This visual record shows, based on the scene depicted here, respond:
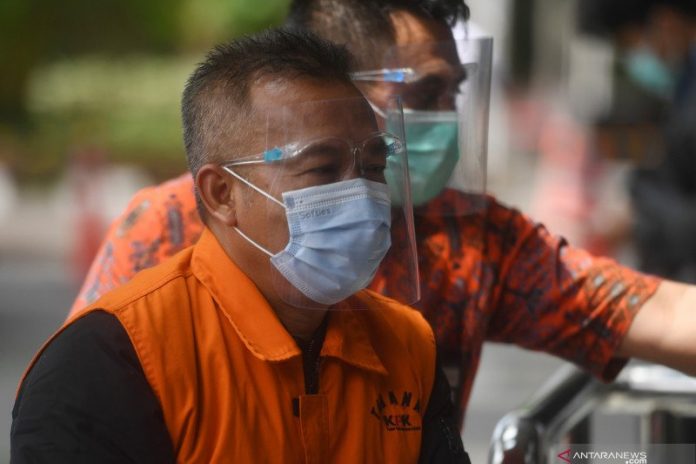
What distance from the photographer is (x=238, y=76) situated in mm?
2266

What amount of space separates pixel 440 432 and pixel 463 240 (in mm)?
632

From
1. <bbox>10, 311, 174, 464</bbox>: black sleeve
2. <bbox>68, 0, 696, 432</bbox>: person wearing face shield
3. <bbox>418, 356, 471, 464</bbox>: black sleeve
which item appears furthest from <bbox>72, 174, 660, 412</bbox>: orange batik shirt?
<bbox>10, 311, 174, 464</bbox>: black sleeve

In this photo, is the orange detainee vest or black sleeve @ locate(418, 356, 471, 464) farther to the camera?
black sleeve @ locate(418, 356, 471, 464)

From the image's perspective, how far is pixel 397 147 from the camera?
234 centimetres

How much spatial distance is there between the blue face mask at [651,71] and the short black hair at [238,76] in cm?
374

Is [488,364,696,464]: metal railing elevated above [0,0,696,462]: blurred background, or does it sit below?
above

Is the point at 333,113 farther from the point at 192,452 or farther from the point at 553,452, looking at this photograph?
the point at 553,452

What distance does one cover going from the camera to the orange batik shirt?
2.77 meters

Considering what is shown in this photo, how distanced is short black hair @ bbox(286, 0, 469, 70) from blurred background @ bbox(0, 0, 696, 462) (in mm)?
1718

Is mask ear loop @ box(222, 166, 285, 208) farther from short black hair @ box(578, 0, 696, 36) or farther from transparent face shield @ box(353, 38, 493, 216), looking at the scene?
short black hair @ box(578, 0, 696, 36)

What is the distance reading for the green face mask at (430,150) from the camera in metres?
2.76

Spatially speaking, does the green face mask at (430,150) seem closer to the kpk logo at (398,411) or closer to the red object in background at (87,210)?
the kpk logo at (398,411)

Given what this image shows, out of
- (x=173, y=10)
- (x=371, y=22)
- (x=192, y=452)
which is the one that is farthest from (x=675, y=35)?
(x=173, y=10)

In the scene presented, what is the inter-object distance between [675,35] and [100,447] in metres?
4.24
